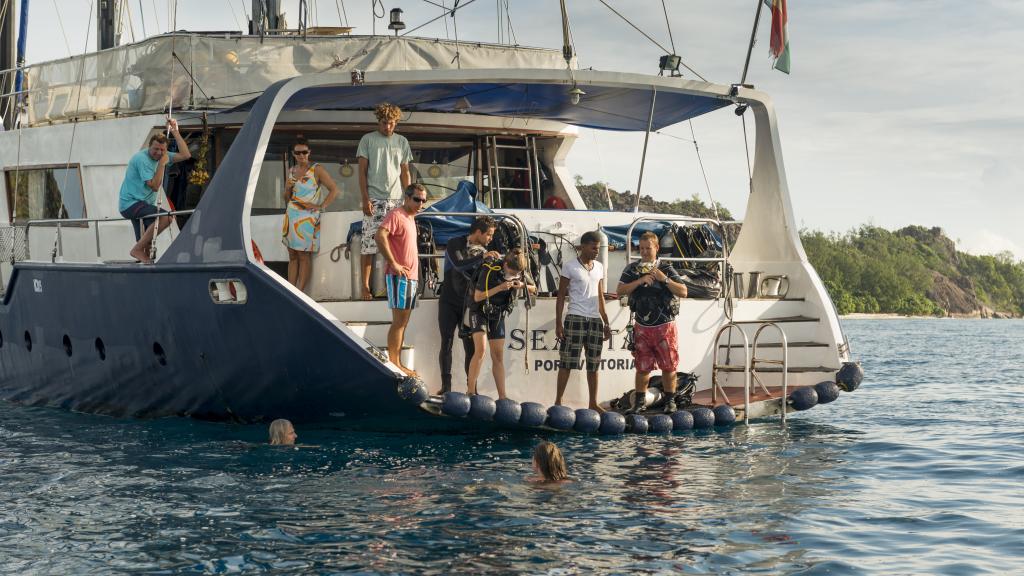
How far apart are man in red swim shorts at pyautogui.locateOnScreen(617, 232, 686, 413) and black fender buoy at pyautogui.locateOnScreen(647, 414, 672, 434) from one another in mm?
387

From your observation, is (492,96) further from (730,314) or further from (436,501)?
(436,501)

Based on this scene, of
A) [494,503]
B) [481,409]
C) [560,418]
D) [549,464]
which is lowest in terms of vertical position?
[494,503]

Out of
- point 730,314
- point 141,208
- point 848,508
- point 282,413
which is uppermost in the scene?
point 141,208

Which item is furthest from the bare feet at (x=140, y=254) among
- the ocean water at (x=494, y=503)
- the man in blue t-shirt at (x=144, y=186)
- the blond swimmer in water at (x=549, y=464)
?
the blond swimmer in water at (x=549, y=464)

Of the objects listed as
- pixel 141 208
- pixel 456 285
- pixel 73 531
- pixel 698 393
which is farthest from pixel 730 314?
pixel 73 531

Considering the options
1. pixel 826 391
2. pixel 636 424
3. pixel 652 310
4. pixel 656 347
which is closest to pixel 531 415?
pixel 636 424

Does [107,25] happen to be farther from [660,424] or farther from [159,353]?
[660,424]

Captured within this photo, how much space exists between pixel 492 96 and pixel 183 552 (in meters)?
6.80

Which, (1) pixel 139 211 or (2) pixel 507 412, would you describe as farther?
(1) pixel 139 211

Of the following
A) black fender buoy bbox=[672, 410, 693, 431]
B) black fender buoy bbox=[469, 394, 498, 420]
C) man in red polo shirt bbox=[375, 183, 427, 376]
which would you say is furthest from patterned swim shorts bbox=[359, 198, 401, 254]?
black fender buoy bbox=[672, 410, 693, 431]

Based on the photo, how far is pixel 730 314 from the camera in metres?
12.2

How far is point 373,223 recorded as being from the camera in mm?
11352

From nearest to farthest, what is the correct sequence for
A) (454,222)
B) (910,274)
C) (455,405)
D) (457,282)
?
(455,405) → (457,282) → (454,222) → (910,274)

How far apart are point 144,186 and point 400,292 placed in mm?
3490
